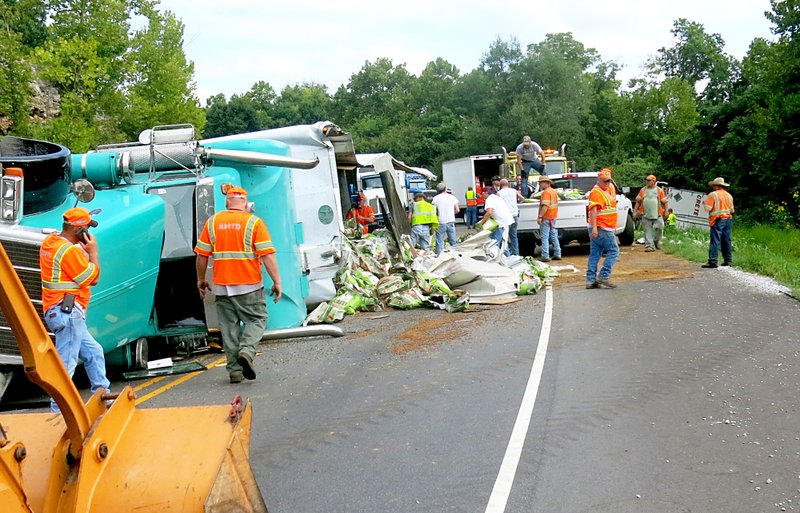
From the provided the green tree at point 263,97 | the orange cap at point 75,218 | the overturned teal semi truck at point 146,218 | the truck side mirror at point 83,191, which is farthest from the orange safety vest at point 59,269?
the green tree at point 263,97

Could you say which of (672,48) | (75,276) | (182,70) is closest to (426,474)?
(75,276)

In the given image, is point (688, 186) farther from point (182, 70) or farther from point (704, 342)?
point (704, 342)

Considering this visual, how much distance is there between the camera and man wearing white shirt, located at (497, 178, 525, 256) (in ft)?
59.5

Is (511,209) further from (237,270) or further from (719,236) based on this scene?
(237,270)

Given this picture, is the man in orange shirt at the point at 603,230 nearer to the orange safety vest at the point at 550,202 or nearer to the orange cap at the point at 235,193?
the orange safety vest at the point at 550,202

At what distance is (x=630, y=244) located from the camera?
70.8ft

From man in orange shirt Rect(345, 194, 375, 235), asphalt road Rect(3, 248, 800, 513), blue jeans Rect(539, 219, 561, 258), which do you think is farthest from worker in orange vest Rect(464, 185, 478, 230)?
asphalt road Rect(3, 248, 800, 513)

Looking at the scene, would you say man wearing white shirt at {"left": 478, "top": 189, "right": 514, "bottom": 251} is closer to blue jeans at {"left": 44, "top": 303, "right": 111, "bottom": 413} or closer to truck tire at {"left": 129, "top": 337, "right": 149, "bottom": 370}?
truck tire at {"left": 129, "top": 337, "right": 149, "bottom": 370}

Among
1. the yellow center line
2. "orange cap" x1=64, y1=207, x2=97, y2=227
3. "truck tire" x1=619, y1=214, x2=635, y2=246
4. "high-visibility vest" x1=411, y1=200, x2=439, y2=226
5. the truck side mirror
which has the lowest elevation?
"truck tire" x1=619, y1=214, x2=635, y2=246

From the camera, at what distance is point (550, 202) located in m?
18.2

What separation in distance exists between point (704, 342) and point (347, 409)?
4.06 meters

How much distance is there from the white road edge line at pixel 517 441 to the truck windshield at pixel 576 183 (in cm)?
1244

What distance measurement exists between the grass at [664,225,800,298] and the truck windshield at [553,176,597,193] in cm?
236

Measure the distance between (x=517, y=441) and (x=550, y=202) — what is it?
13.1m
